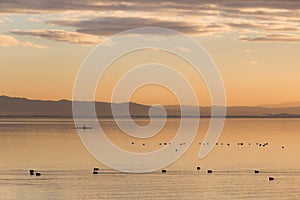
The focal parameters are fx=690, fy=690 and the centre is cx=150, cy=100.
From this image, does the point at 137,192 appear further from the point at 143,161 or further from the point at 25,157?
the point at 25,157

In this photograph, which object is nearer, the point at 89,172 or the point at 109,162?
the point at 89,172

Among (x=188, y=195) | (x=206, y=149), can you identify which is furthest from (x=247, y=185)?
(x=206, y=149)

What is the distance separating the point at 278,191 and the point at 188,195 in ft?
38.3

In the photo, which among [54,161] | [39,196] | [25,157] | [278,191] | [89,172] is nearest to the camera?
[39,196]

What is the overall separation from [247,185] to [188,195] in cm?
1141

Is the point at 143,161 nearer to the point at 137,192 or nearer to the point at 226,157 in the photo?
the point at 226,157

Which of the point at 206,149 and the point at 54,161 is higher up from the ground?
the point at 206,149

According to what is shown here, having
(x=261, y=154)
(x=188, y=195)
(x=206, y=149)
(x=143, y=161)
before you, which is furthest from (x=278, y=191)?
(x=206, y=149)

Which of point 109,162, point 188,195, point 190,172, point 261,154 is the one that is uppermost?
point 261,154

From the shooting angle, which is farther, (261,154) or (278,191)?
(261,154)

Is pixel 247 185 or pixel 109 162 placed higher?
pixel 109 162

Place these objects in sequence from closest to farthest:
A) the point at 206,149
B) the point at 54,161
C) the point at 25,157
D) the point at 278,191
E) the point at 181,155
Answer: the point at 278,191, the point at 54,161, the point at 25,157, the point at 181,155, the point at 206,149

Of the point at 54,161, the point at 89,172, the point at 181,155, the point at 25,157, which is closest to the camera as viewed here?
the point at 89,172

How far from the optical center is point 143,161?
404 feet
